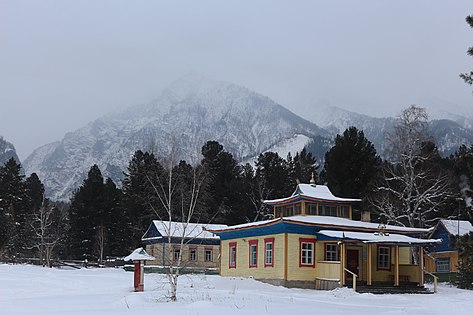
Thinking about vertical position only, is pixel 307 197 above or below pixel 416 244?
above

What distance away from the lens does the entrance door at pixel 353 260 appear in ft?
106

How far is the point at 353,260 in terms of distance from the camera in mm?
32438

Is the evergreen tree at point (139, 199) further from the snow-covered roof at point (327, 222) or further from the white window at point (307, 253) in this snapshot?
the white window at point (307, 253)

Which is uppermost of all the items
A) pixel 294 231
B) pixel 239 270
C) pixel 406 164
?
pixel 406 164

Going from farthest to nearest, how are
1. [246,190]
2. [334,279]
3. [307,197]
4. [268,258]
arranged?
[246,190]
[307,197]
[268,258]
[334,279]

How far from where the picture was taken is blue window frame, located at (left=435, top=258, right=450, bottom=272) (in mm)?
45750

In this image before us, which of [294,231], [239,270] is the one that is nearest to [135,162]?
[239,270]

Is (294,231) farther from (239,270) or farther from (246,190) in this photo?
(246,190)

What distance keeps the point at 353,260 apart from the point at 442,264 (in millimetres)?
17379

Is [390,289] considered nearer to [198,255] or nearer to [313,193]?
[313,193]

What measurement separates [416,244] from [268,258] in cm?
823

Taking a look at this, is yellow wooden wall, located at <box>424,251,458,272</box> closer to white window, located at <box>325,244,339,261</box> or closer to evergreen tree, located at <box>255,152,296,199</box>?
white window, located at <box>325,244,339,261</box>

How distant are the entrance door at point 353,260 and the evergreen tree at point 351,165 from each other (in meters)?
17.6

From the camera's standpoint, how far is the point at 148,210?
62.0 metres
